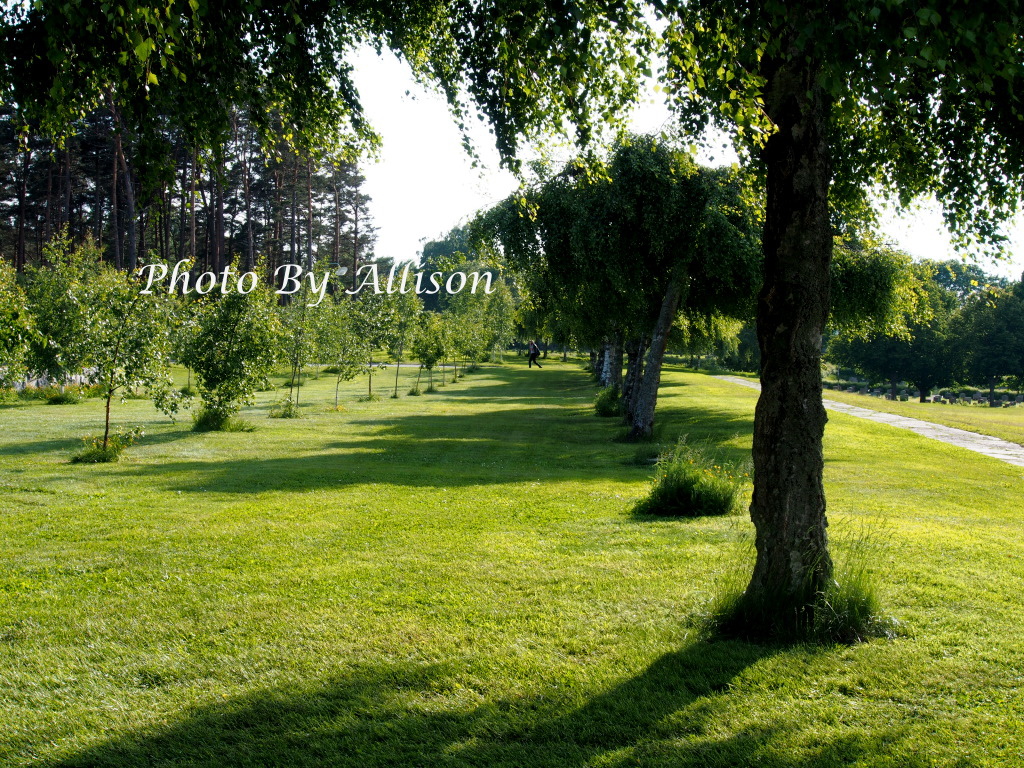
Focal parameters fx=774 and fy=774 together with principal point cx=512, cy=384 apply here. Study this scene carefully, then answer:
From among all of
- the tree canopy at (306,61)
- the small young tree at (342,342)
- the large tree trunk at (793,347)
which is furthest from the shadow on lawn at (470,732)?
the small young tree at (342,342)

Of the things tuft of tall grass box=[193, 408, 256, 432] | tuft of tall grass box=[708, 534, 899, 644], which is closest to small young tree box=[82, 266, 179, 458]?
tuft of tall grass box=[193, 408, 256, 432]

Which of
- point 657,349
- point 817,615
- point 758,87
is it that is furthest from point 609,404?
point 758,87

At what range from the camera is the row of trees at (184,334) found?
13.4 metres

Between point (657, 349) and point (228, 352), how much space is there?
33.0ft

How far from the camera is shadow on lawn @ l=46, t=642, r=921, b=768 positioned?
3.27 metres

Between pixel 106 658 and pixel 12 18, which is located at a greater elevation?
pixel 12 18

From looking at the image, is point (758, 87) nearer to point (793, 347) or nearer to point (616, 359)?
point (793, 347)

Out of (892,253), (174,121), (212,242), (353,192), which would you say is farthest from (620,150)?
(353,192)

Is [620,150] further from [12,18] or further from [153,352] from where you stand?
[12,18]

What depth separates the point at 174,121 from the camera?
5.24 meters

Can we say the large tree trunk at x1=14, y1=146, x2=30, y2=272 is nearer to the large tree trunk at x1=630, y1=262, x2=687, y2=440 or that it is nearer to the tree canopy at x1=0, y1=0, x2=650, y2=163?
the large tree trunk at x1=630, y1=262, x2=687, y2=440

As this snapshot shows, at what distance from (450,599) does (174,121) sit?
3.80 m

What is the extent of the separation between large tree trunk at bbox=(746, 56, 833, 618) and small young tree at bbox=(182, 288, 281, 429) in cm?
1609

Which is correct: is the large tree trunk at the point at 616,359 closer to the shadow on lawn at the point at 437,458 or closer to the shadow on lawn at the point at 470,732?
the shadow on lawn at the point at 437,458
